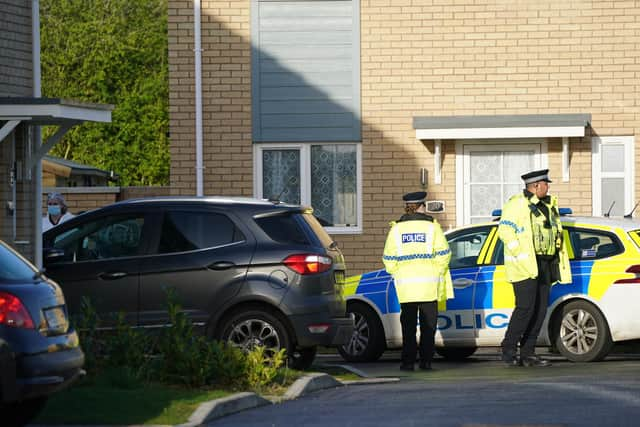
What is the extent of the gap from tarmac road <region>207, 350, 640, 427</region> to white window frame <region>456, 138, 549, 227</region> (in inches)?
273

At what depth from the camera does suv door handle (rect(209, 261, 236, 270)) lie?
1370 cm

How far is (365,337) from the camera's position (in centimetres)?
1620

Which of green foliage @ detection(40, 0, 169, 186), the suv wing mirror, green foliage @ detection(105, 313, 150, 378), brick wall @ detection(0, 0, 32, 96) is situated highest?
green foliage @ detection(40, 0, 169, 186)

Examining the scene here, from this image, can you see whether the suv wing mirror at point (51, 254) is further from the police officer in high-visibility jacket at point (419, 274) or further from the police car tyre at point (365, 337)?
the police car tyre at point (365, 337)

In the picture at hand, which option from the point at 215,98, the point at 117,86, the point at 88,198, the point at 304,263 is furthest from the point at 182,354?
the point at 117,86

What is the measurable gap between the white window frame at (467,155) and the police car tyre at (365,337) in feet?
18.6

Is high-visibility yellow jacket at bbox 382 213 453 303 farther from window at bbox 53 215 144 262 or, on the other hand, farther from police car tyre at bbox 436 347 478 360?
window at bbox 53 215 144 262

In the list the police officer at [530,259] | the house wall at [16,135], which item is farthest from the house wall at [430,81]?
the police officer at [530,259]

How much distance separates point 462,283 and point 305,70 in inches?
Answer: 266

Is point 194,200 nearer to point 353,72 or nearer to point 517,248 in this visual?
point 517,248

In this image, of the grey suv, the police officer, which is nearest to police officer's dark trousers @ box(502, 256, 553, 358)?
the police officer

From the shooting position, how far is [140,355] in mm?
12227

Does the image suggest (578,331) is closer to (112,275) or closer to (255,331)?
(255,331)

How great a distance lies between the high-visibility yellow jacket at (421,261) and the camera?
14961 millimetres
